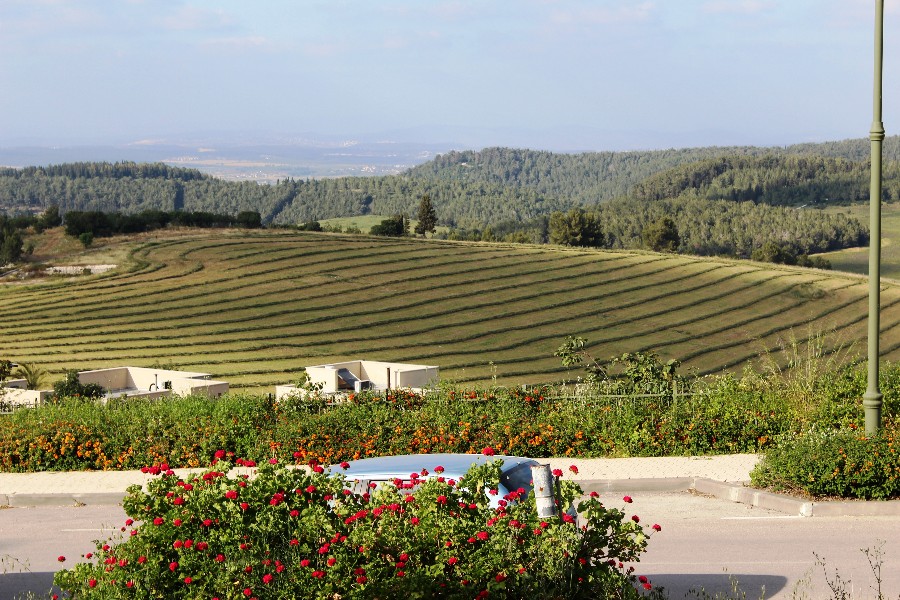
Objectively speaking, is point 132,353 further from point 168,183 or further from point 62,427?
point 168,183

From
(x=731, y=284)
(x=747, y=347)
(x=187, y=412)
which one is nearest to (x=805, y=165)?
(x=731, y=284)

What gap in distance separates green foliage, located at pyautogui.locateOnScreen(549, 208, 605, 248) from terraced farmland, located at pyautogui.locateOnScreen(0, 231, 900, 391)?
2668 centimetres

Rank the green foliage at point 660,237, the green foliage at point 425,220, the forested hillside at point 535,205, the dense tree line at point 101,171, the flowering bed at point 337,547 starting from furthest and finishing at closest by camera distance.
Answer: the dense tree line at point 101,171
the forested hillside at point 535,205
the green foliage at point 660,237
the green foliage at point 425,220
the flowering bed at point 337,547

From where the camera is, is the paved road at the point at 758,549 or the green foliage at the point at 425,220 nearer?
the paved road at the point at 758,549

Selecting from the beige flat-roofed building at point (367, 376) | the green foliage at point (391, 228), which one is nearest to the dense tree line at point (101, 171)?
the green foliage at point (391, 228)

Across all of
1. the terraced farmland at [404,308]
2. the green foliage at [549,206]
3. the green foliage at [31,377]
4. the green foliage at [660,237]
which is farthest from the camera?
the green foliage at [549,206]

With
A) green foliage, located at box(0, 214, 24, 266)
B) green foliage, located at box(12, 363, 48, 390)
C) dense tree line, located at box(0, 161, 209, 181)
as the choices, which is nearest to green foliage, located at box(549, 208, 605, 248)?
green foliage, located at box(0, 214, 24, 266)

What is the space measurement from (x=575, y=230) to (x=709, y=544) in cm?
8399

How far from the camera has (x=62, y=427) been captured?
14.0 meters

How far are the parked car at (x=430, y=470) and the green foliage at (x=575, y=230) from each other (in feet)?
272

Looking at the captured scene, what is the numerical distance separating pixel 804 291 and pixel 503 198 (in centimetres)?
14355

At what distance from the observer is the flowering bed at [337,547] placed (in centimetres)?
595

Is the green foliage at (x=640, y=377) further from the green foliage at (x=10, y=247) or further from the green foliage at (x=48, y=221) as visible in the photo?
the green foliage at (x=48, y=221)

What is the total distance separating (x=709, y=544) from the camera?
31.4 ft
